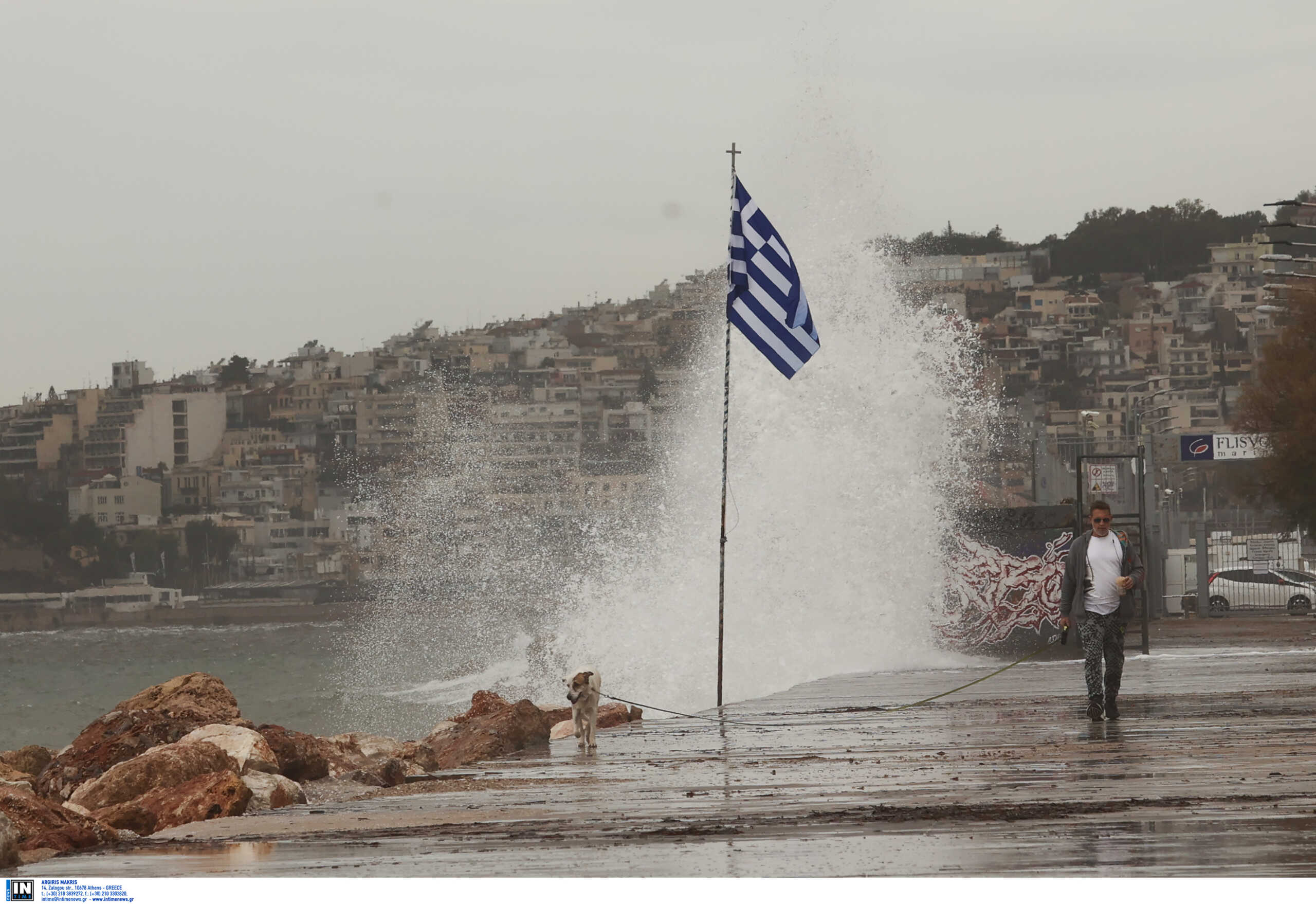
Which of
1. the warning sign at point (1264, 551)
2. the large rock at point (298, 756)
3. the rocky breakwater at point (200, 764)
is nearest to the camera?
the rocky breakwater at point (200, 764)

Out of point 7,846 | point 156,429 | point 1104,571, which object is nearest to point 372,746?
point 1104,571

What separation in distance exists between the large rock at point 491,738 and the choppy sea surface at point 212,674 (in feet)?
75.6

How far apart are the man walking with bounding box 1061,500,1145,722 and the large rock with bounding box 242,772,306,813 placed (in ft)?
15.5

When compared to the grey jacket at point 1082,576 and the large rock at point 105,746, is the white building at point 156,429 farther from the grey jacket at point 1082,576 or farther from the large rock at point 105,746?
the grey jacket at point 1082,576

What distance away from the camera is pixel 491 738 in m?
10.1

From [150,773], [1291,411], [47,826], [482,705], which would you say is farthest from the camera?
[1291,411]

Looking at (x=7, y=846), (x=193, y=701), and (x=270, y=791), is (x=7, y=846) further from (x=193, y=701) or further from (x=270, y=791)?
(x=193, y=701)

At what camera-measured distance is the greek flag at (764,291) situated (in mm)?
12391

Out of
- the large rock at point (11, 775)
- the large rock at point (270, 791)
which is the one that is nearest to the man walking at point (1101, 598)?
the large rock at point (270, 791)

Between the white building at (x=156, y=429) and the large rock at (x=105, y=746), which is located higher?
the white building at (x=156, y=429)

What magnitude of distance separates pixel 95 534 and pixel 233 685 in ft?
169

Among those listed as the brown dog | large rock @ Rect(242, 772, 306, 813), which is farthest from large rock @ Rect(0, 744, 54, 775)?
the brown dog

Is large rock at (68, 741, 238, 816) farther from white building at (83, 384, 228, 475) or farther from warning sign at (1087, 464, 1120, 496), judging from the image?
white building at (83, 384, 228, 475)

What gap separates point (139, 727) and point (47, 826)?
173 inches
